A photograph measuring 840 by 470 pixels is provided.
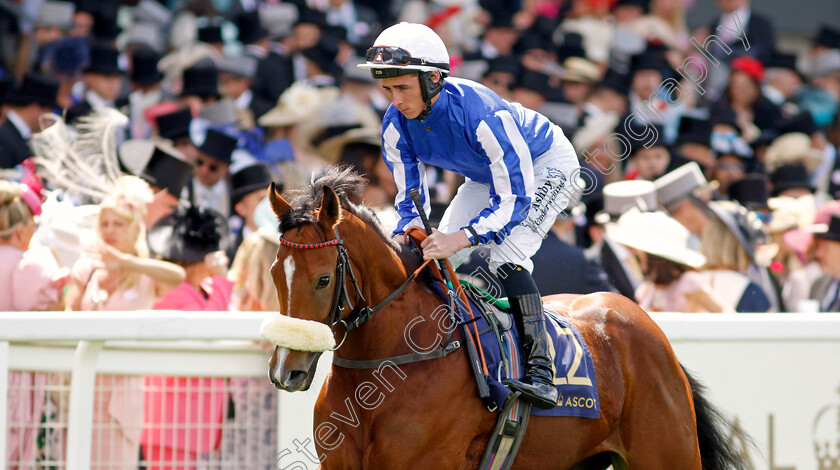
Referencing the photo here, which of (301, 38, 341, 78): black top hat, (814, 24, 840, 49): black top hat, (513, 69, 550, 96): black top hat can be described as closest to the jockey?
(513, 69, 550, 96): black top hat

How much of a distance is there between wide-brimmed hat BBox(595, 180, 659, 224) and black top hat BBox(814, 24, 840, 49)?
722 centimetres

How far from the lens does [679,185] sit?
7031mm

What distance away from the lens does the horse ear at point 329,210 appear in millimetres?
3193

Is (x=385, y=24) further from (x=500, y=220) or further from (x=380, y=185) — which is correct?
(x=500, y=220)

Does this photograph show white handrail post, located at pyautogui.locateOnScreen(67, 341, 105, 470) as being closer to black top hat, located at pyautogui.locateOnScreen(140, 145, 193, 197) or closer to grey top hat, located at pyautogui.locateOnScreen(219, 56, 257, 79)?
black top hat, located at pyautogui.locateOnScreen(140, 145, 193, 197)

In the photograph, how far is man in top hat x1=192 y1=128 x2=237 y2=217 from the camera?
740cm

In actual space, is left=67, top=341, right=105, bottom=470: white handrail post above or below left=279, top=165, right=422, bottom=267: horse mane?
below

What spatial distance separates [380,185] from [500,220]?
3.67 m

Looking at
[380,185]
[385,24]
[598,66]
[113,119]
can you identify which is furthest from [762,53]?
[113,119]

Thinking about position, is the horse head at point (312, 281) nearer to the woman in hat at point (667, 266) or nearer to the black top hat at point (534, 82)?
the woman in hat at point (667, 266)

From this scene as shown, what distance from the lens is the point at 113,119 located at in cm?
667

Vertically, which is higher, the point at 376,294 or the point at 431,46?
the point at 431,46

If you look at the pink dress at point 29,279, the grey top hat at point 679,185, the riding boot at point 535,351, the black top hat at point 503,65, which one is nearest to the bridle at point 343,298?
the riding boot at point 535,351

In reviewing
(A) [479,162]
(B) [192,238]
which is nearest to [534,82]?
(B) [192,238]
